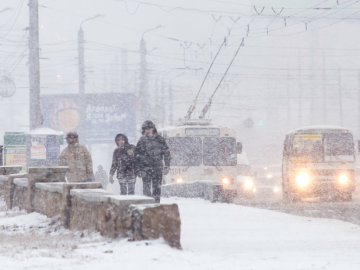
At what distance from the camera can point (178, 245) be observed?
8.05 m

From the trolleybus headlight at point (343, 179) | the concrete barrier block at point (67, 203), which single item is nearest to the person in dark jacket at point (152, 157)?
the concrete barrier block at point (67, 203)

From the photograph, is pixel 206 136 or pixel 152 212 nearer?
pixel 152 212

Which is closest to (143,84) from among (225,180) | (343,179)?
(225,180)

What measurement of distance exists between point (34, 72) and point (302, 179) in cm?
833

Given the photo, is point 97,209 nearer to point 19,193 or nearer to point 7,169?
point 19,193

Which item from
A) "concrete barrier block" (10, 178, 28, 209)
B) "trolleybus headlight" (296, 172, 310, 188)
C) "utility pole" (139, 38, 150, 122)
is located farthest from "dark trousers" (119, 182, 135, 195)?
"utility pole" (139, 38, 150, 122)

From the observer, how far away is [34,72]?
69.8 ft

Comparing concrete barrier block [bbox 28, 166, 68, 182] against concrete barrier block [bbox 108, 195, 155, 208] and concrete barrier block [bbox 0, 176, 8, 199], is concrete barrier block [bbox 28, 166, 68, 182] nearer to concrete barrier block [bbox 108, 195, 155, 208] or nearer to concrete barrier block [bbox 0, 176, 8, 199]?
concrete barrier block [bbox 0, 176, 8, 199]

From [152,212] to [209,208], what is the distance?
7517mm

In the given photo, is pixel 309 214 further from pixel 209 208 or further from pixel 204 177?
pixel 204 177

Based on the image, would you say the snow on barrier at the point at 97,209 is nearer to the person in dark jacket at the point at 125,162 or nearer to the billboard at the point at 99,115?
the person in dark jacket at the point at 125,162

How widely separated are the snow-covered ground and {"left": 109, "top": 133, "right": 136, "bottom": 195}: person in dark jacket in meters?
1.26

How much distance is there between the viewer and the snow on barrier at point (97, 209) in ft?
26.2

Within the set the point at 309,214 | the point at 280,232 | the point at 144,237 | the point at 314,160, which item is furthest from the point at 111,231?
the point at 314,160
